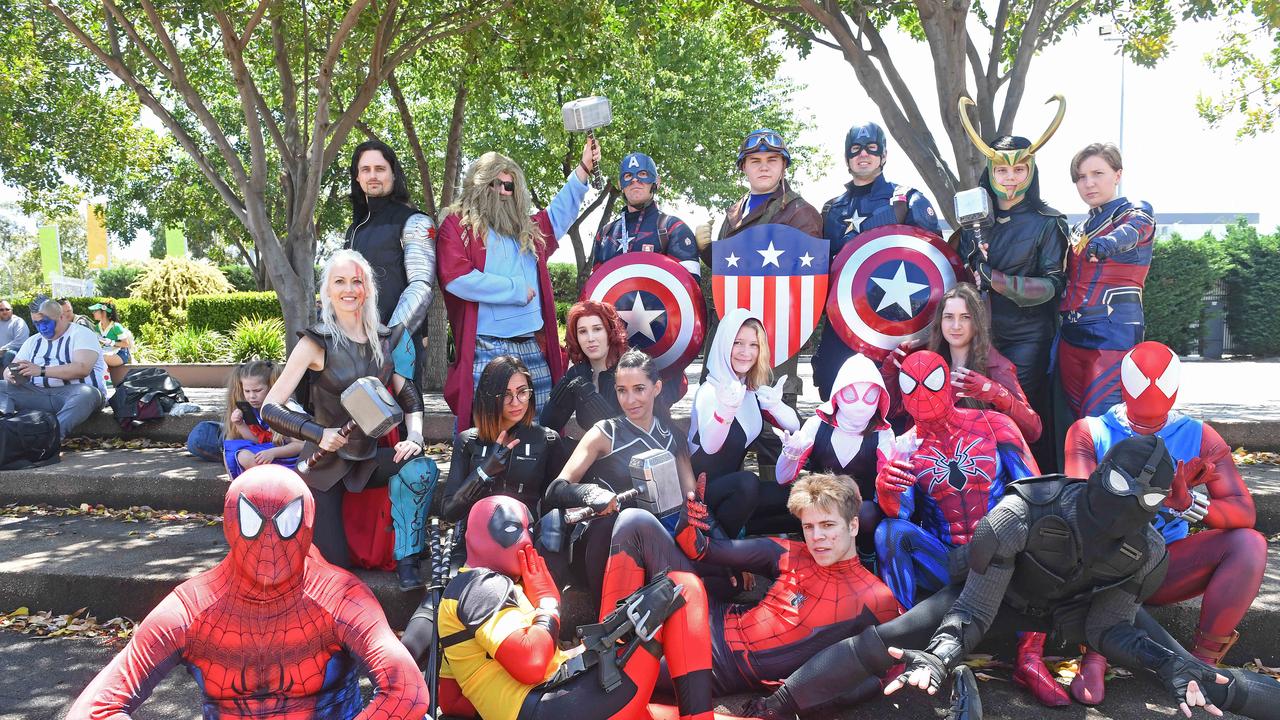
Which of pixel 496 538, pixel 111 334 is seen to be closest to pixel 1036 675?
pixel 496 538

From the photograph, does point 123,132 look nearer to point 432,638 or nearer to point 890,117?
point 890,117

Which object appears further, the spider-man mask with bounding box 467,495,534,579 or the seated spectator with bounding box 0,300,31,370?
the seated spectator with bounding box 0,300,31,370

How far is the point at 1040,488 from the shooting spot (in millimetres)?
2787

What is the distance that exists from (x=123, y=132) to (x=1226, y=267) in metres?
19.9

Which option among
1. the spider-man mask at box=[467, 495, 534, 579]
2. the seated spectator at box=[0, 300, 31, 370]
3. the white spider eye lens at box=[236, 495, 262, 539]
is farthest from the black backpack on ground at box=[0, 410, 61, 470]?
the white spider eye lens at box=[236, 495, 262, 539]

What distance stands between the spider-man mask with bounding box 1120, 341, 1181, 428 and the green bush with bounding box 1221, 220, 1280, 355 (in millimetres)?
16973

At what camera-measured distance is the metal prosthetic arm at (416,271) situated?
3.82 metres

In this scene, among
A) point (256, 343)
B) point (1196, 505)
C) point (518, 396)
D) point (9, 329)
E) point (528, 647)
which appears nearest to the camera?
point (528, 647)

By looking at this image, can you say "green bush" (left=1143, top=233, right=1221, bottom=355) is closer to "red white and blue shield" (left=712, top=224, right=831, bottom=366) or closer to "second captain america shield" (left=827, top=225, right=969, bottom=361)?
"second captain america shield" (left=827, top=225, right=969, bottom=361)

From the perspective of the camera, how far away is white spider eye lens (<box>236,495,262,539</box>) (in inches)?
84.1

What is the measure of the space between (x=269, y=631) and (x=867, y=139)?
333 cm

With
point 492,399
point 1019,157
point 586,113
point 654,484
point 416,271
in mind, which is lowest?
point 654,484

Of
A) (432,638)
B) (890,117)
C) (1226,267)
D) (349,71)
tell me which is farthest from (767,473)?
(1226,267)

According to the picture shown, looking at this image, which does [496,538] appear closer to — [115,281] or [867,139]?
[867,139]
